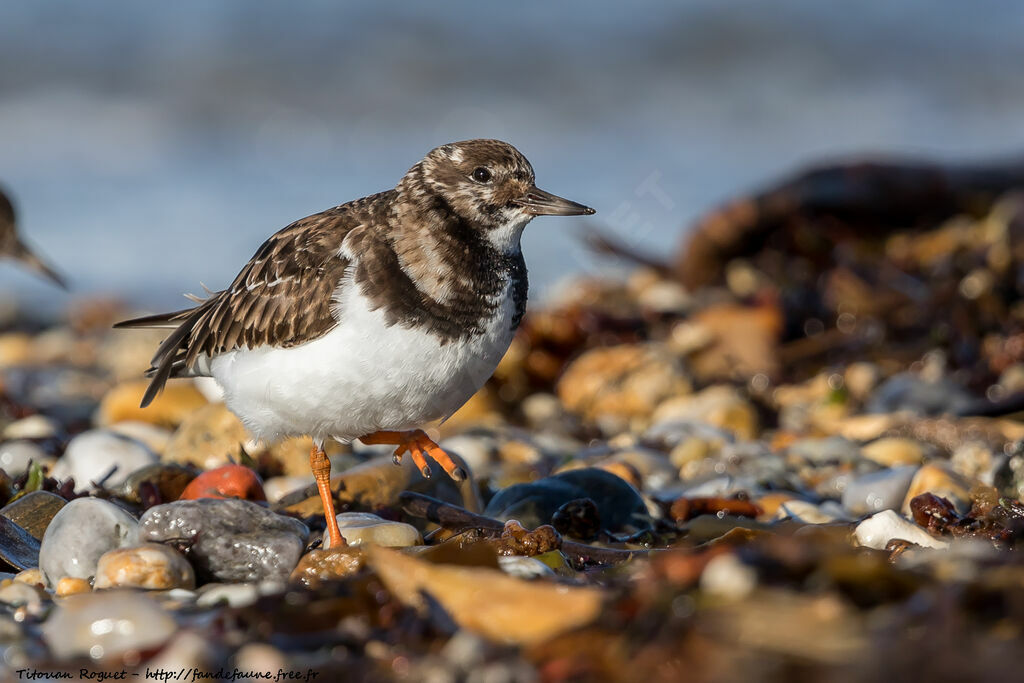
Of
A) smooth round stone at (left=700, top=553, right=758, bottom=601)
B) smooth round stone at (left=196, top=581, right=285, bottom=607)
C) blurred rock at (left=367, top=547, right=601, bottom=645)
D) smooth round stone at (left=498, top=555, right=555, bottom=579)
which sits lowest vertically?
smooth round stone at (left=196, top=581, right=285, bottom=607)

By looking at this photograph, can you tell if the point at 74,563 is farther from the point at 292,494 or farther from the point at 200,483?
the point at 292,494

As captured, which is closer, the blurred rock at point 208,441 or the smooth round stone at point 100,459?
the smooth round stone at point 100,459

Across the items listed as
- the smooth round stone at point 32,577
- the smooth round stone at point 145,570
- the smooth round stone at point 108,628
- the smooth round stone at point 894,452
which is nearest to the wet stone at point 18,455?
the smooth round stone at point 32,577

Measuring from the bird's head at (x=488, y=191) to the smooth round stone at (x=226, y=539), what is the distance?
1.21 m

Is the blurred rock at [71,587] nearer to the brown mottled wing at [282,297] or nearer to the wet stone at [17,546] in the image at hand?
the wet stone at [17,546]

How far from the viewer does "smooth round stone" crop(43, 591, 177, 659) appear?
7.82 feet

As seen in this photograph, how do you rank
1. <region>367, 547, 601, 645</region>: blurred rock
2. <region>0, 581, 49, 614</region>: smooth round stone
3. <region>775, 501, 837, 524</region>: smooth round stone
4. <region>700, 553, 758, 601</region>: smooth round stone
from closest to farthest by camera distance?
1. <region>700, 553, 758, 601</region>: smooth round stone
2. <region>367, 547, 601, 645</region>: blurred rock
3. <region>0, 581, 49, 614</region>: smooth round stone
4. <region>775, 501, 837, 524</region>: smooth round stone

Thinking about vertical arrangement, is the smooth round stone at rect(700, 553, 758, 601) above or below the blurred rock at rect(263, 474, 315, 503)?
above

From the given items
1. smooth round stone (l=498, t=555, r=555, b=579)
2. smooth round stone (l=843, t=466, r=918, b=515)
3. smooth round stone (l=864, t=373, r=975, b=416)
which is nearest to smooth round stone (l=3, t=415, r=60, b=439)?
smooth round stone (l=498, t=555, r=555, b=579)

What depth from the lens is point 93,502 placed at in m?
3.23

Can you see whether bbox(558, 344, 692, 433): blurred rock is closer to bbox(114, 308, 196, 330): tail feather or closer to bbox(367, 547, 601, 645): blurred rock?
bbox(114, 308, 196, 330): tail feather

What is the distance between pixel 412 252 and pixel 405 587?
4.34 feet

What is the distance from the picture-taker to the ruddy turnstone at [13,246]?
736 centimetres

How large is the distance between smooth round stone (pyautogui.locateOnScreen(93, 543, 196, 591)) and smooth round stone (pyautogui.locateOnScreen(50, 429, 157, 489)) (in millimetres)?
1502
